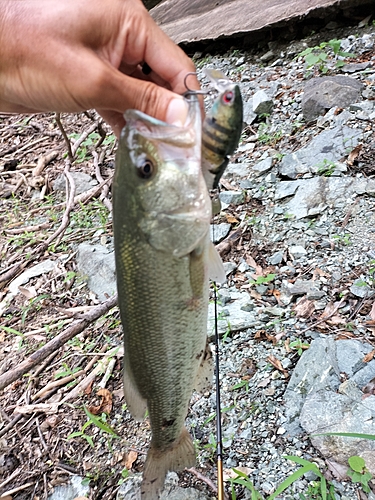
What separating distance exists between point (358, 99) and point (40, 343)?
4012mm

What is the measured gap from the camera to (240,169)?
495 cm

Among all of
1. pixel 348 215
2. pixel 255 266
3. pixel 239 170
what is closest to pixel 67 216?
pixel 239 170

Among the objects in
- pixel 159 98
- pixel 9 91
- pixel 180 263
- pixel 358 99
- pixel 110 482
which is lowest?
pixel 110 482

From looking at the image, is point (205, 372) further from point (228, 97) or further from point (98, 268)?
point (98, 268)

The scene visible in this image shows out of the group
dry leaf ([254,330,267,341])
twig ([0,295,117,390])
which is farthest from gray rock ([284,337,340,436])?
twig ([0,295,117,390])

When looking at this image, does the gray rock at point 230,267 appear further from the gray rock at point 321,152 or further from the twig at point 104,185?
the twig at point 104,185

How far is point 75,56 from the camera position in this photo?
1.84 meters

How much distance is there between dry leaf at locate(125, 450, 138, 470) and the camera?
2.98 meters

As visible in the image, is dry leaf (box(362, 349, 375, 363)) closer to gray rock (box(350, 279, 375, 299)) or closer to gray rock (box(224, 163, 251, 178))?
gray rock (box(350, 279, 375, 299))

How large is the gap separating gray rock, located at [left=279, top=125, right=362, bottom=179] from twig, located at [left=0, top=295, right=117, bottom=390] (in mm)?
2326

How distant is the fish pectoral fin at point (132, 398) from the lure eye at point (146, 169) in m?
0.79

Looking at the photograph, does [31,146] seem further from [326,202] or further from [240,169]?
[326,202]

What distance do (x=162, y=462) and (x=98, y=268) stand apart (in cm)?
270

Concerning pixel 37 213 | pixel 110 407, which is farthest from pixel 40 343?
pixel 37 213
